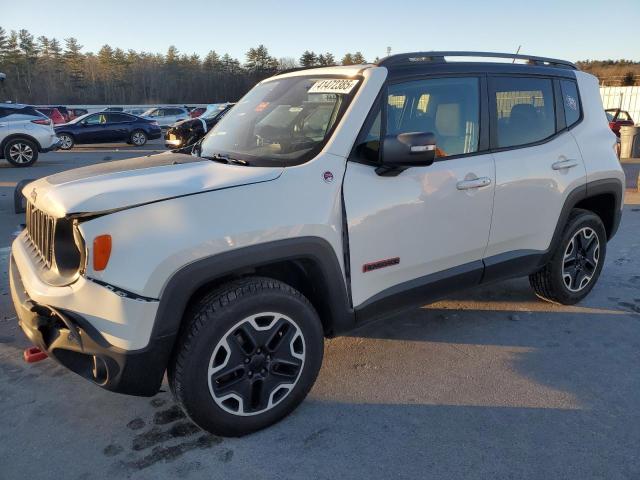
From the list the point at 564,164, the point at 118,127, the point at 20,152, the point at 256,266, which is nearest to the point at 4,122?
the point at 20,152

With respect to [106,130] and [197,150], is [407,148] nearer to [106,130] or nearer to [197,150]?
[197,150]

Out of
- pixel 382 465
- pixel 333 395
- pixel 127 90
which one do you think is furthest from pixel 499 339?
pixel 127 90

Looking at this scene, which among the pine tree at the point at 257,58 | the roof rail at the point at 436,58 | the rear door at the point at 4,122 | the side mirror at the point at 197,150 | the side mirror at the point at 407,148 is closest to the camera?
the side mirror at the point at 407,148

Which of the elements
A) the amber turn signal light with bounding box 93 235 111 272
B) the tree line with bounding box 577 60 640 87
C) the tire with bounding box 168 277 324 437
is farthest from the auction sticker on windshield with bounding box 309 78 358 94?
the tree line with bounding box 577 60 640 87

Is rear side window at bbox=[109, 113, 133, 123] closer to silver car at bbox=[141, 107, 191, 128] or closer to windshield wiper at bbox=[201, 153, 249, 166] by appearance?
silver car at bbox=[141, 107, 191, 128]

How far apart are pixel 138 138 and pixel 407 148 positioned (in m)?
19.8

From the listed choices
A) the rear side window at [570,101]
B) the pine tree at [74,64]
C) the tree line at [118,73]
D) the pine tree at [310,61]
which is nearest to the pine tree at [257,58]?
the tree line at [118,73]

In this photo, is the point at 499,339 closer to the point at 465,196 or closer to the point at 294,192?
the point at 465,196

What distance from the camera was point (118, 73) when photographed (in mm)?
75000

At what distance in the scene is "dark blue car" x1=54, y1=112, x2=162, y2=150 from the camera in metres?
A: 19.3

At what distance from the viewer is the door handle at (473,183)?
316 centimetres

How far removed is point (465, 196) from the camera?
10.5 ft

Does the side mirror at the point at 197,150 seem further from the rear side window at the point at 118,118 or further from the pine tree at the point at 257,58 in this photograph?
the pine tree at the point at 257,58

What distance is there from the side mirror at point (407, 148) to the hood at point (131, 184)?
0.58 meters
